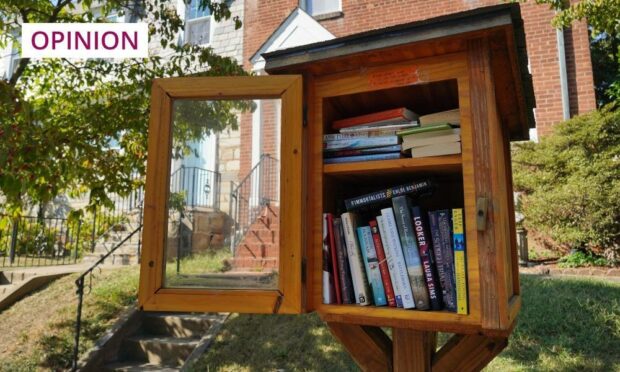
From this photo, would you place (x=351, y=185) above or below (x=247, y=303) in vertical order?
above

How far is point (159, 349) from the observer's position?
530 cm

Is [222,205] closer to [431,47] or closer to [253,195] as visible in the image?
[253,195]

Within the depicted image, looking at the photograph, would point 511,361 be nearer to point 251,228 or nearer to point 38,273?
point 251,228

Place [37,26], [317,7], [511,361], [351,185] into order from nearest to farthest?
[351,185] → [511,361] → [37,26] → [317,7]

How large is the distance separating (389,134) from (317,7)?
9.39 metres

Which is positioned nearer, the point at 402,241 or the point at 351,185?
the point at 402,241

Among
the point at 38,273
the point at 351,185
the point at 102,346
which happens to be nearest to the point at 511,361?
the point at 351,185

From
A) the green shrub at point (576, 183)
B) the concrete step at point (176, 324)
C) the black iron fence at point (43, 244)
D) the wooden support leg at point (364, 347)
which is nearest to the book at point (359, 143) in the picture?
the wooden support leg at point (364, 347)

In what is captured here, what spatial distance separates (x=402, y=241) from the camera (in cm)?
167

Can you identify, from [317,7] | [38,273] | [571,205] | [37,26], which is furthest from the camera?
[317,7]

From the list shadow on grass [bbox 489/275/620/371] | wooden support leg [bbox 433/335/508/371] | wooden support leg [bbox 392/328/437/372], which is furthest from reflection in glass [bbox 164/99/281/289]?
shadow on grass [bbox 489/275/620/371]

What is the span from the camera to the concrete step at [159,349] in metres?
5.16

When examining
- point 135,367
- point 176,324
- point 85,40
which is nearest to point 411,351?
point 135,367

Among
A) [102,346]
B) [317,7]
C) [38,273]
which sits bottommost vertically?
[102,346]
